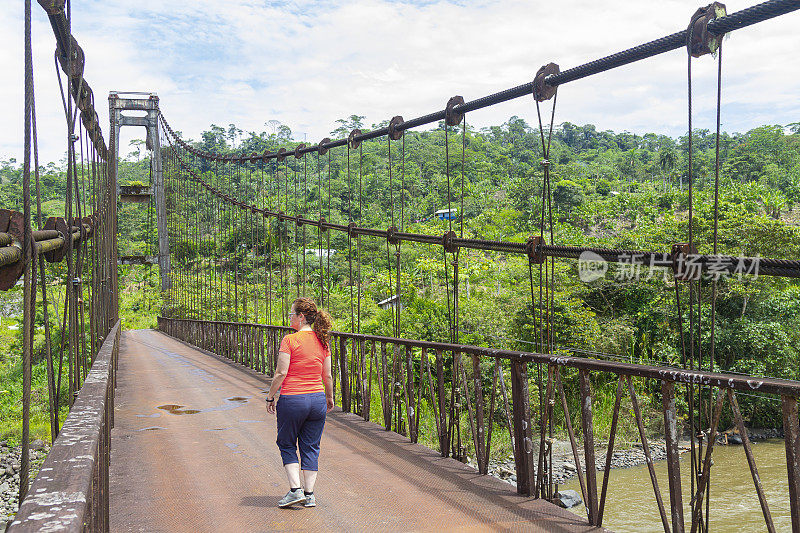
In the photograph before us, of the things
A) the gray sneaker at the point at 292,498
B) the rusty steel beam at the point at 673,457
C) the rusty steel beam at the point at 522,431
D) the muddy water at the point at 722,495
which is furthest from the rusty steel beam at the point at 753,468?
the muddy water at the point at 722,495

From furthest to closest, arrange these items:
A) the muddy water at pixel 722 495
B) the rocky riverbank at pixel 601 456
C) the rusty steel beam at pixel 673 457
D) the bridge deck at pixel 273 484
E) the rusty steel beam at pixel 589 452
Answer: the rocky riverbank at pixel 601 456 < the muddy water at pixel 722 495 < the bridge deck at pixel 273 484 < the rusty steel beam at pixel 589 452 < the rusty steel beam at pixel 673 457

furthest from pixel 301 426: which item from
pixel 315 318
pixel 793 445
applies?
pixel 793 445

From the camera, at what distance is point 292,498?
298 centimetres

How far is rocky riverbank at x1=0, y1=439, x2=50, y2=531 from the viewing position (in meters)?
12.5

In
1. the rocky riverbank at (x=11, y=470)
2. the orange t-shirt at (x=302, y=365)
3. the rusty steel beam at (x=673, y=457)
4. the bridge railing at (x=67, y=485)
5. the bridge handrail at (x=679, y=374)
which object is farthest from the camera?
the rocky riverbank at (x=11, y=470)

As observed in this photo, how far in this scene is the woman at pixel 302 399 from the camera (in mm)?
3016

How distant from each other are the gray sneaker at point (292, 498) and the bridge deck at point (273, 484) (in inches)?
1.5

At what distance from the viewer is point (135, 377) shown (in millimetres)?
8734

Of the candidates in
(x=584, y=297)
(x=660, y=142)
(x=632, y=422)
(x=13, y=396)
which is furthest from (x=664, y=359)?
(x=660, y=142)

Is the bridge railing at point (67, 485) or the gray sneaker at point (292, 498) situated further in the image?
the gray sneaker at point (292, 498)

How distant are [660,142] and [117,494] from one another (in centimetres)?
9200

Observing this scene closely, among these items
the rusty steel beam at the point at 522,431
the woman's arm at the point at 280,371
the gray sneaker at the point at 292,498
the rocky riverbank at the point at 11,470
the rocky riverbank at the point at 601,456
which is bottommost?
the rocky riverbank at the point at 601,456

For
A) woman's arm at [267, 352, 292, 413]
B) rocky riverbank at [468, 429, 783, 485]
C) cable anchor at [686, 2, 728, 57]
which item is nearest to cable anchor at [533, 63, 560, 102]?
cable anchor at [686, 2, 728, 57]

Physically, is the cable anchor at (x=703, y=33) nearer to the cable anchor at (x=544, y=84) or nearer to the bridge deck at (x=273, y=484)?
the cable anchor at (x=544, y=84)
